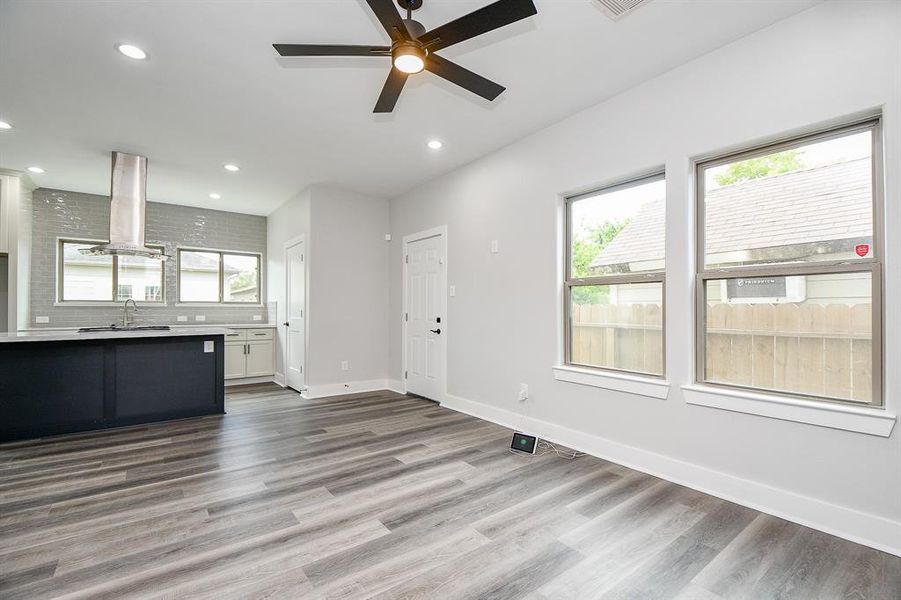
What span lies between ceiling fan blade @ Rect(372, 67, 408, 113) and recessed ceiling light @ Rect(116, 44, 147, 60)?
160 centimetres

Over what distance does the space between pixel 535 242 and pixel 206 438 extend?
3596 millimetres

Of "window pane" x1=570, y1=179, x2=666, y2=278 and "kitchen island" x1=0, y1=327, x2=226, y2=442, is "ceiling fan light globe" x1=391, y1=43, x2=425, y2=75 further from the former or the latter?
"kitchen island" x1=0, y1=327, x2=226, y2=442

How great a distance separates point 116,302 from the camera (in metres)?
6.19

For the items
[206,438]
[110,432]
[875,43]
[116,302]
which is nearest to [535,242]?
[875,43]

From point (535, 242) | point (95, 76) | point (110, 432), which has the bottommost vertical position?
point (110, 432)

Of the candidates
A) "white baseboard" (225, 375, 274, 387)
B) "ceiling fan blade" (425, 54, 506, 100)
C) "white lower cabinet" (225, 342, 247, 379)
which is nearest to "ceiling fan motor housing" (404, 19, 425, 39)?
"ceiling fan blade" (425, 54, 506, 100)

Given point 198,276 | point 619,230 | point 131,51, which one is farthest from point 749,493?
point 198,276

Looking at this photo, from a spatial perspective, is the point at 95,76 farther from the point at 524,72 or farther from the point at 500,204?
the point at 500,204

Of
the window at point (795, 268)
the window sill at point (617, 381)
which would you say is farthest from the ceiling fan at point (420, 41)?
the window sill at point (617, 381)

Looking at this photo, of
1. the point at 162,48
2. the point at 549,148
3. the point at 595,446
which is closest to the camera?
the point at 162,48

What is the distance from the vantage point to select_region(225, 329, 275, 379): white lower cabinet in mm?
6438

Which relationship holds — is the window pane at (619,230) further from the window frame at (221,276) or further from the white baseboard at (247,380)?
the window frame at (221,276)

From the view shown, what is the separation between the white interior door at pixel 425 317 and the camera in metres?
5.15

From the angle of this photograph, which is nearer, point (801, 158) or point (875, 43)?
point (875, 43)
